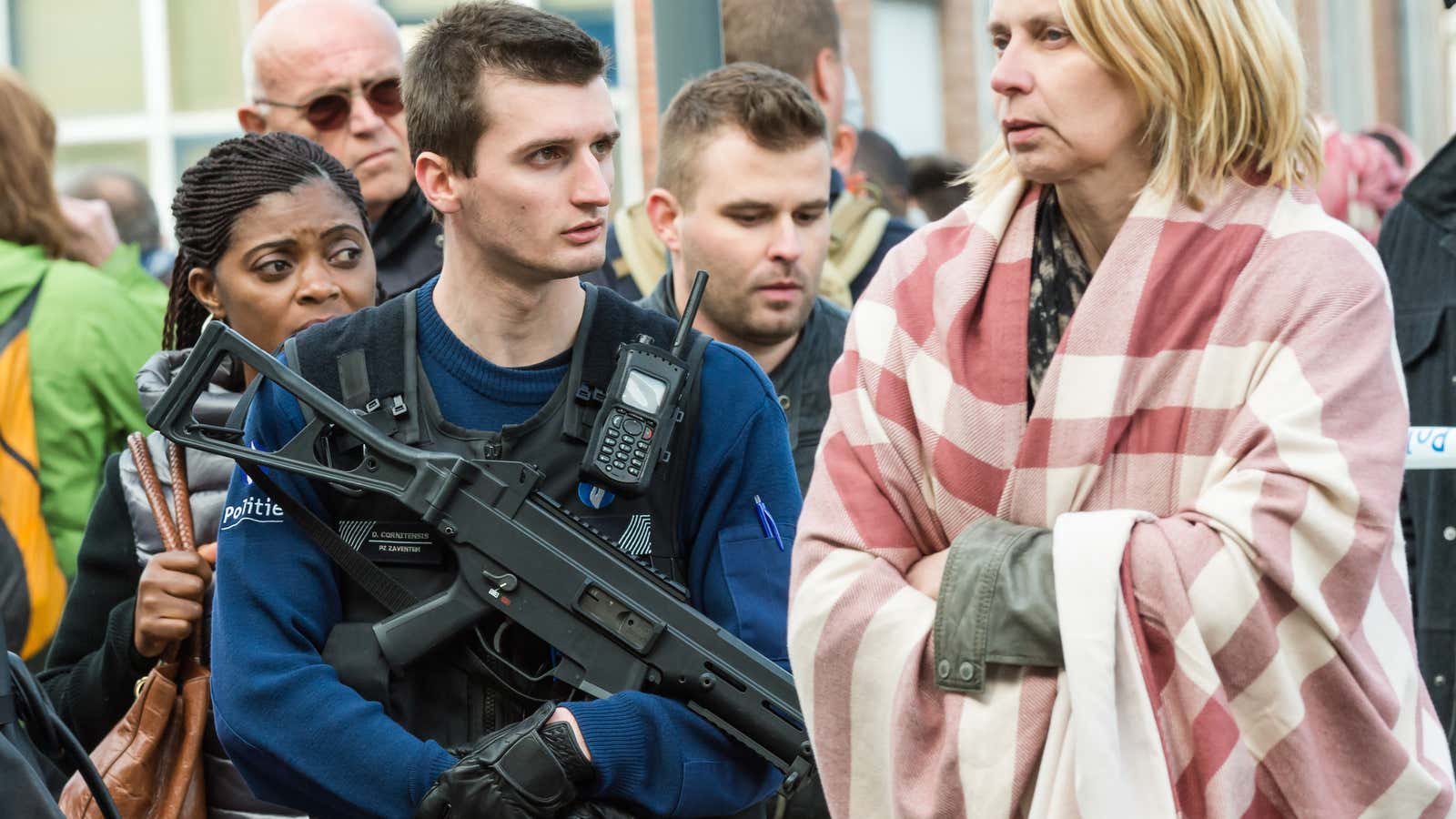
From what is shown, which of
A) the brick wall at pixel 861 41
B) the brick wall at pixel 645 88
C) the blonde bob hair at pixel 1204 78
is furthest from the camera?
the brick wall at pixel 861 41

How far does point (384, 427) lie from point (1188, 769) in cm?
133

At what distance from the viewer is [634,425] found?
10.7 feet

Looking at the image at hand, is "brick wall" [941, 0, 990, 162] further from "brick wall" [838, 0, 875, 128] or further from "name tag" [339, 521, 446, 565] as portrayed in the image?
"name tag" [339, 521, 446, 565]

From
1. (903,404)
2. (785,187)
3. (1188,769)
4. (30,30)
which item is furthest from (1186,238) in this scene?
(30,30)

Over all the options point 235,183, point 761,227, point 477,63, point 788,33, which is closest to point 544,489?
point 477,63

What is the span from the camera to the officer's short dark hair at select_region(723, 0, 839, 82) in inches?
236

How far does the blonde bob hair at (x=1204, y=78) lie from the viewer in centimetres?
283

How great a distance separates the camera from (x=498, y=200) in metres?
3.44

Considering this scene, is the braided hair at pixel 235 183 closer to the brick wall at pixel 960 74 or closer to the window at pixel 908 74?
the window at pixel 908 74

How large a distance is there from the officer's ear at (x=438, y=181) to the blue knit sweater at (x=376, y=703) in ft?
0.48

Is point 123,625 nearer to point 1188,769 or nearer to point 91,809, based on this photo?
point 91,809

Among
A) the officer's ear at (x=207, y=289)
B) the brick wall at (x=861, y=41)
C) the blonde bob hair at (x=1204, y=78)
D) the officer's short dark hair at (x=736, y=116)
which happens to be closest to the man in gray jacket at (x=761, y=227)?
the officer's short dark hair at (x=736, y=116)

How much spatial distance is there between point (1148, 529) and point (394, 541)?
123 centimetres

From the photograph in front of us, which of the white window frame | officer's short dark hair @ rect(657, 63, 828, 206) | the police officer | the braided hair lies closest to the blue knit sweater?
the police officer
